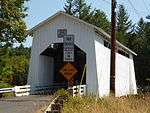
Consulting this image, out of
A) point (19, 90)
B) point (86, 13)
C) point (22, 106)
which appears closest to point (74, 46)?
point (19, 90)

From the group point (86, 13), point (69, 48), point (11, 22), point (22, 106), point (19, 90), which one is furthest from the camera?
point (86, 13)

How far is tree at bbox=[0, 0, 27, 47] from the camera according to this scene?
4375cm

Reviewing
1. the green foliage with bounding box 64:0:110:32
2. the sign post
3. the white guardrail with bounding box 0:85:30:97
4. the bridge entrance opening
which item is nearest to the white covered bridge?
the bridge entrance opening

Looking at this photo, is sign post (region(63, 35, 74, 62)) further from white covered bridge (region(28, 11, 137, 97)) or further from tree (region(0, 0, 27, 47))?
tree (region(0, 0, 27, 47))

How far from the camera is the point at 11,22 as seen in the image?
1725 inches

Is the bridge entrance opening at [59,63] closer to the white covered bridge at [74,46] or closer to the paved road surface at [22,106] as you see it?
the white covered bridge at [74,46]

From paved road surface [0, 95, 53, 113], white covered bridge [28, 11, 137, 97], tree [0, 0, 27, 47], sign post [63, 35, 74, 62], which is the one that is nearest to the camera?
paved road surface [0, 95, 53, 113]

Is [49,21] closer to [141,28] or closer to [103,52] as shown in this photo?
[103,52]

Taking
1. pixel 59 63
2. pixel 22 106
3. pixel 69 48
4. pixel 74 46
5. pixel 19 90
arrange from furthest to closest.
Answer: pixel 59 63 → pixel 74 46 → pixel 19 90 → pixel 22 106 → pixel 69 48

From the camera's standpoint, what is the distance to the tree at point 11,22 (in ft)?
144

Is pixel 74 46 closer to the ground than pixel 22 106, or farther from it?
farther from it

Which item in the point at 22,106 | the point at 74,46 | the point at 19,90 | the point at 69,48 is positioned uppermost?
the point at 74,46

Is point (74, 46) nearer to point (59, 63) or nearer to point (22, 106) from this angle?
point (59, 63)

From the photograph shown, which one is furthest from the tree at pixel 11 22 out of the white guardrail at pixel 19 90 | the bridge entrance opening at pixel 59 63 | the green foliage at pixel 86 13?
the green foliage at pixel 86 13
